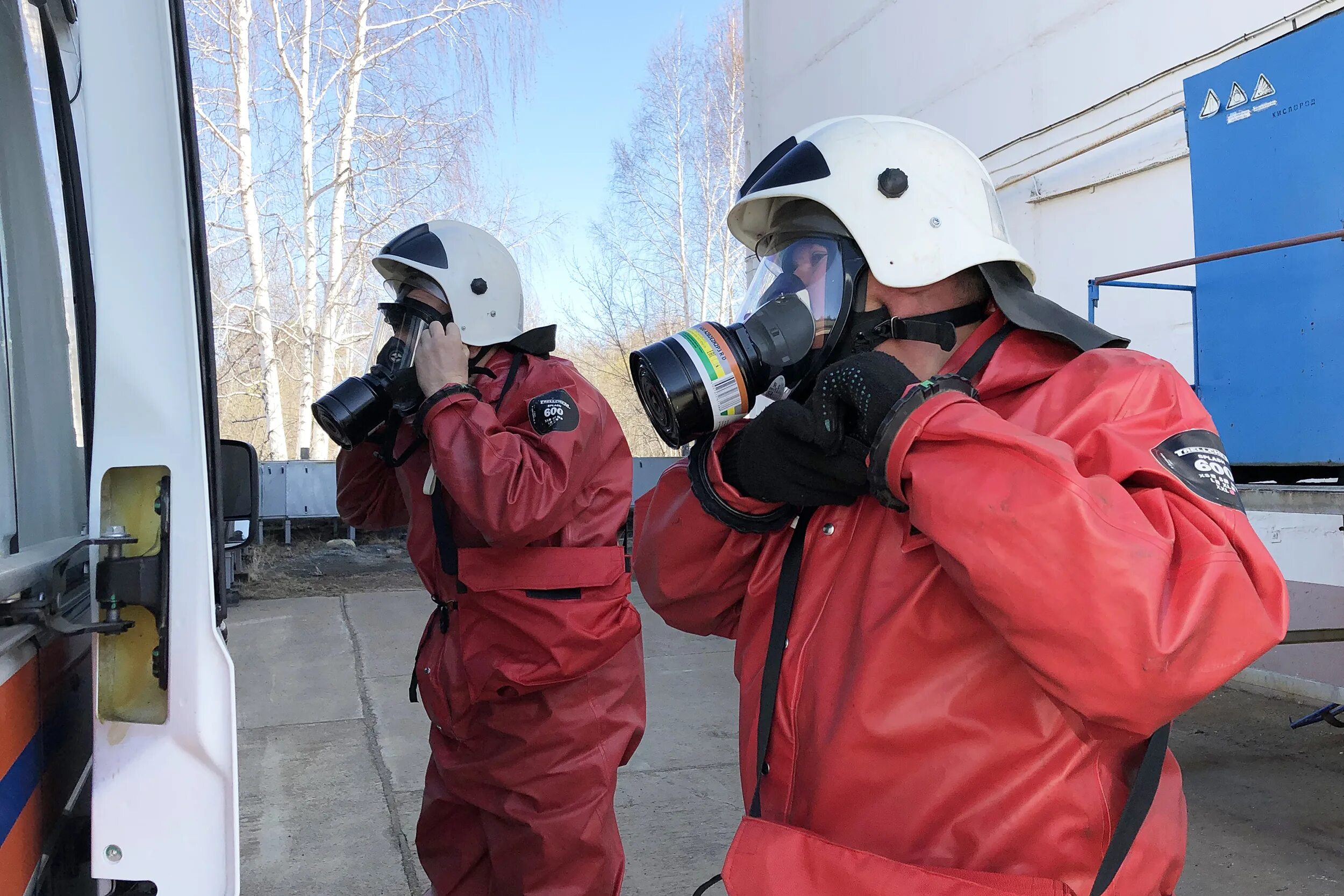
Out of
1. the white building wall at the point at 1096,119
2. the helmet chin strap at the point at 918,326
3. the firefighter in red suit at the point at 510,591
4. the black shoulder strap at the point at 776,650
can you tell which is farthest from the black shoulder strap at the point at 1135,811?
the white building wall at the point at 1096,119

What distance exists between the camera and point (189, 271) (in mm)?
1173

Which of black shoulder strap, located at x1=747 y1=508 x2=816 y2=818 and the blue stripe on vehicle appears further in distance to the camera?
black shoulder strap, located at x1=747 y1=508 x2=816 y2=818

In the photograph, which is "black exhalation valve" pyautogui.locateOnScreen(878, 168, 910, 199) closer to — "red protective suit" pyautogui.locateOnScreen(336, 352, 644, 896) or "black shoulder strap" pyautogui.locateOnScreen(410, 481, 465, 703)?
"red protective suit" pyautogui.locateOnScreen(336, 352, 644, 896)

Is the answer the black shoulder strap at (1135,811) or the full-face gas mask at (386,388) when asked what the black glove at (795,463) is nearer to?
the black shoulder strap at (1135,811)

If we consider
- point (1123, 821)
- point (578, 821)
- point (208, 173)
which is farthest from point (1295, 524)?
point (208, 173)

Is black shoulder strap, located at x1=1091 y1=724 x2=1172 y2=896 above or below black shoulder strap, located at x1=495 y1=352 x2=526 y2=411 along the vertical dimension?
below

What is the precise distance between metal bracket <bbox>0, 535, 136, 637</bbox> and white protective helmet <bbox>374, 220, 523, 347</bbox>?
156 cm

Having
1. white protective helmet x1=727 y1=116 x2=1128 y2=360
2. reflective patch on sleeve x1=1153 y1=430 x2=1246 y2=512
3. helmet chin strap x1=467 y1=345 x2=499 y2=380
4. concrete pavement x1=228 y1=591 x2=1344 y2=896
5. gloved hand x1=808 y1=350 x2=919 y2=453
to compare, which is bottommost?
concrete pavement x1=228 y1=591 x2=1344 y2=896

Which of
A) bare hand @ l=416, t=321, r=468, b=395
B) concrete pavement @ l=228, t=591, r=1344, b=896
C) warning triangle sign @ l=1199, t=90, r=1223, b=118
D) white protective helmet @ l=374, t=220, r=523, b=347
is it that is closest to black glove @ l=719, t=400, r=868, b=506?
bare hand @ l=416, t=321, r=468, b=395

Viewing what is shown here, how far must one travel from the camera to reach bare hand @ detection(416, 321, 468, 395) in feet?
8.13

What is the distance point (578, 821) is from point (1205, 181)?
3916mm

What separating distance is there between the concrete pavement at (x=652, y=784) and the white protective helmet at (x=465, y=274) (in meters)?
1.87

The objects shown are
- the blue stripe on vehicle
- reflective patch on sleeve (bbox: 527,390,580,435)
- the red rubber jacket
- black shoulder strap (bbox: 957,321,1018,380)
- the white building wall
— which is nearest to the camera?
the blue stripe on vehicle

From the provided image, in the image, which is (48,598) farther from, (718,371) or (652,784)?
(652,784)
